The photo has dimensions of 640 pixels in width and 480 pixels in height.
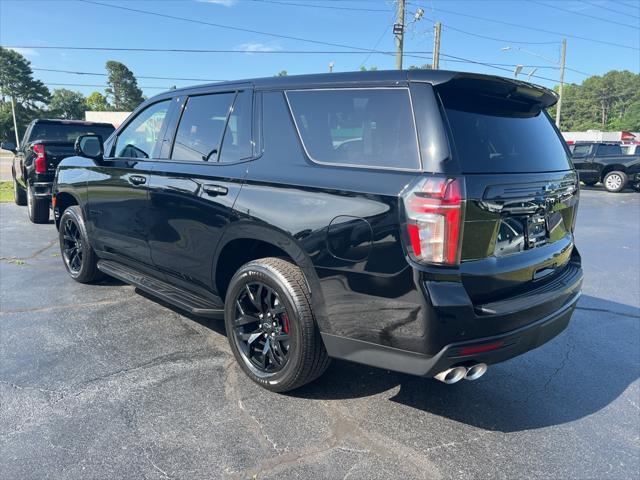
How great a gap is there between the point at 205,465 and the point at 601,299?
462cm

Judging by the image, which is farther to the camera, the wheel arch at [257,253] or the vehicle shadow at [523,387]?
the vehicle shadow at [523,387]

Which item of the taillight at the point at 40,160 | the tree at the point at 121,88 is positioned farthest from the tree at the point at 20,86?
the taillight at the point at 40,160

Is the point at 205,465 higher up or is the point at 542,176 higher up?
the point at 542,176

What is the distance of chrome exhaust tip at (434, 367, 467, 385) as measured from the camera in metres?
2.42

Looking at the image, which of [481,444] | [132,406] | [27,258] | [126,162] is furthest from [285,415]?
[27,258]

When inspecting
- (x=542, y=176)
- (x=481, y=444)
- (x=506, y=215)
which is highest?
(x=542, y=176)

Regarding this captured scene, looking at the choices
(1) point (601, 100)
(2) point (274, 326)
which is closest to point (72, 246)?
(2) point (274, 326)

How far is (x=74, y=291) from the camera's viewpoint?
5102 mm

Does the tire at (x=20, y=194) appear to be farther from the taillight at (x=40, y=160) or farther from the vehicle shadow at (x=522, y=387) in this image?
the vehicle shadow at (x=522, y=387)

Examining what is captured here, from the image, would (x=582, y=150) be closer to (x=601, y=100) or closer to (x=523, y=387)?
(x=523, y=387)

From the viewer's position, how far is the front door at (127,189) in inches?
159

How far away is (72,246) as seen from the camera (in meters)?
5.48

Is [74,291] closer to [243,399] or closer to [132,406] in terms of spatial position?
[132,406]

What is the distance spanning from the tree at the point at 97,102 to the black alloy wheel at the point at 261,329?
368ft
